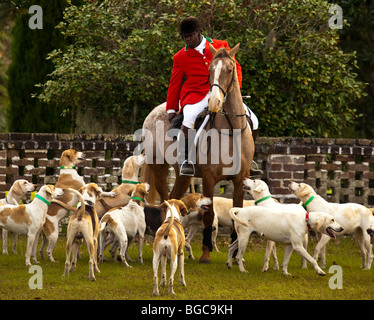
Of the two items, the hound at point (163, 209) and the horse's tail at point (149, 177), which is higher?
the horse's tail at point (149, 177)

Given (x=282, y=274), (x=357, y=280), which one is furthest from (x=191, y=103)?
(x=357, y=280)

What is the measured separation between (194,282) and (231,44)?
603 centimetres

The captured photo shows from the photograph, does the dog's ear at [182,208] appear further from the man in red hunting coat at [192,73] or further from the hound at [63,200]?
the hound at [63,200]

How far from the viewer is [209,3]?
12.2 m

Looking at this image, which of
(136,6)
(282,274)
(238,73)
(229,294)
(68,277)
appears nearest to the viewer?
(229,294)

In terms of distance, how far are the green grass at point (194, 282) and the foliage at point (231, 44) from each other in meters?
4.07

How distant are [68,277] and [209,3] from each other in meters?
6.27

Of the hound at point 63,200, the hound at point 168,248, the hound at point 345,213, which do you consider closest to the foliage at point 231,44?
the hound at point 63,200

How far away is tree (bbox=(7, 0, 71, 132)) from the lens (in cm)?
1452

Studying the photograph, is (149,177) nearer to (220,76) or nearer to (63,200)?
(63,200)

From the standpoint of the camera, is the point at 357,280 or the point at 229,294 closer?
the point at 229,294

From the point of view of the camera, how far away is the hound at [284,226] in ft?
27.3

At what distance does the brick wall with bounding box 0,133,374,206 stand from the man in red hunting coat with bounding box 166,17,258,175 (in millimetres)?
1864

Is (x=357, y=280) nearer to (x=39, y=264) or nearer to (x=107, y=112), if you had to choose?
(x=39, y=264)
